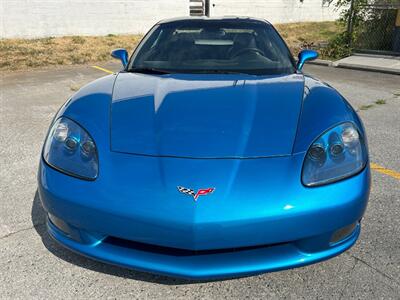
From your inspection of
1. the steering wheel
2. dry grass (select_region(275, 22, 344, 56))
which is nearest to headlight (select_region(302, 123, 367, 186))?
the steering wheel

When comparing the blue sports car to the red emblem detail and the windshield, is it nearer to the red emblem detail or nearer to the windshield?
the red emblem detail

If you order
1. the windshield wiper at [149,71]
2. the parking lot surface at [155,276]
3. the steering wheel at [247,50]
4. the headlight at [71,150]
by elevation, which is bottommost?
the parking lot surface at [155,276]

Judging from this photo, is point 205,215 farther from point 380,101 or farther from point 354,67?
point 354,67

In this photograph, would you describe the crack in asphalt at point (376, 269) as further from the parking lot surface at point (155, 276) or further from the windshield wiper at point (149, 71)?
the windshield wiper at point (149, 71)

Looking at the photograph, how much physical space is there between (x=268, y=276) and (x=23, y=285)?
133 cm

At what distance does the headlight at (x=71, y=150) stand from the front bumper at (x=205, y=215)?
0.08 meters

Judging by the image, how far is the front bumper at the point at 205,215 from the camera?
65.8 inches

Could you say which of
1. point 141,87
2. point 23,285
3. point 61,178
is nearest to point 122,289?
point 23,285

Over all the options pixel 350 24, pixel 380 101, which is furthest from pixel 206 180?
pixel 350 24

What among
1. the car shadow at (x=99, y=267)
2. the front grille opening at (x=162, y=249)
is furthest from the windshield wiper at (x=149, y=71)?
the front grille opening at (x=162, y=249)

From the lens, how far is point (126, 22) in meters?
14.9

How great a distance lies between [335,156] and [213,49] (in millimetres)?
1667

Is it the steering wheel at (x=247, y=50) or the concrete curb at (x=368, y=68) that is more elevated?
the steering wheel at (x=247, y=50)

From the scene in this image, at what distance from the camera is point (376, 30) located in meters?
10.1
